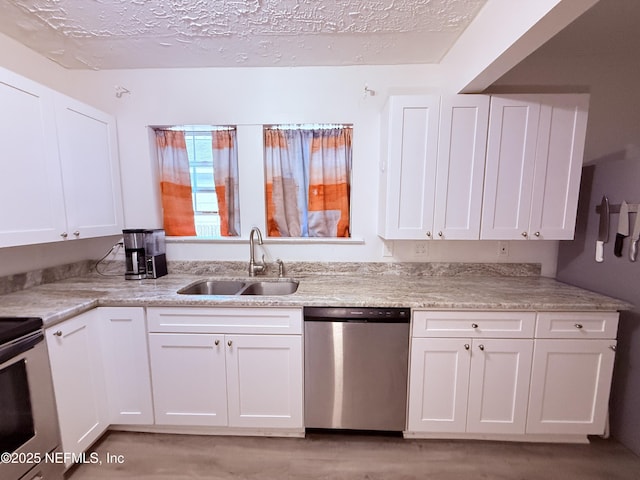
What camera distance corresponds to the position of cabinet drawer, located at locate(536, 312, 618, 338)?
149 centimetres

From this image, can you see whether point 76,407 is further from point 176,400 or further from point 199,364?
point 199,364

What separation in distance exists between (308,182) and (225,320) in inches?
50.3

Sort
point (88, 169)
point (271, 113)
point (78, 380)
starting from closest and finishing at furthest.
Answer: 1. point (78, 380)
2. point (88, 169)
3. point (271, 113)

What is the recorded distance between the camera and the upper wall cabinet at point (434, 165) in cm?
167

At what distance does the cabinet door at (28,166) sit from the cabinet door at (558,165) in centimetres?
307

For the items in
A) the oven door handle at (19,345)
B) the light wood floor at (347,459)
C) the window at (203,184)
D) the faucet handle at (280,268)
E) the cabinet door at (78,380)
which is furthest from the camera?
the window at (203,184)

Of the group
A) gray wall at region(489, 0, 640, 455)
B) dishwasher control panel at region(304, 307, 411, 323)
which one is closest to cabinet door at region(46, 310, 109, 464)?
dishwasher control panel at region(304, 307, 411, 323)

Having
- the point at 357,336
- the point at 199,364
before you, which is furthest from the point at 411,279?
the point at 199,364

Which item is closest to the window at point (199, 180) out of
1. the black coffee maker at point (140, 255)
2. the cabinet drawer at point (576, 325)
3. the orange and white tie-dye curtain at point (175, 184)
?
the orange and white tie-dye curtain at point (175, 184)

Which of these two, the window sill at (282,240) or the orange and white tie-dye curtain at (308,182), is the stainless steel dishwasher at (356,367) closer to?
the window sill at (282,240)

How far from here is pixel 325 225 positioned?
2.26 meters

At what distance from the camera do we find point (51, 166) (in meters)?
1.57

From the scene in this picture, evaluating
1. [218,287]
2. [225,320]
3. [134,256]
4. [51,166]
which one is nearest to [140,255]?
[134,256]

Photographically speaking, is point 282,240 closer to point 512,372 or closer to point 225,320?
point 225,320
